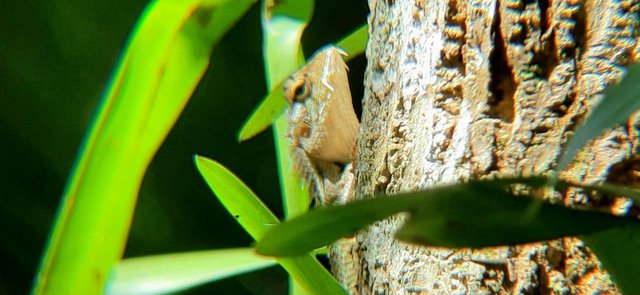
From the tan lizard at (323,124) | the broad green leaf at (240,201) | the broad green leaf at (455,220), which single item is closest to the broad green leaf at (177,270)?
the broad green leaf at (240,201)

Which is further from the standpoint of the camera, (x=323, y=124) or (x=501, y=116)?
(x=323, y=124)

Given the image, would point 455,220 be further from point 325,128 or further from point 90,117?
point 90,117

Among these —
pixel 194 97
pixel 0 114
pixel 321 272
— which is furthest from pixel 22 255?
pixel 321 272

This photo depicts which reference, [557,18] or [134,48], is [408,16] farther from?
[134,48]

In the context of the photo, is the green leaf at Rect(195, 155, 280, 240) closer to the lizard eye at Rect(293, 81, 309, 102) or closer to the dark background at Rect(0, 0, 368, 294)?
the lizard eye at Rect(293, 81, 309, 102)

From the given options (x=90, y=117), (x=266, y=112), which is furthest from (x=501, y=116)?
(x=90, y=117)

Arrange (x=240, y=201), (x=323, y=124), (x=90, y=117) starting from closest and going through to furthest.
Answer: (x=240, y=201) < (x=323, y=124) < (x=90, y=117)

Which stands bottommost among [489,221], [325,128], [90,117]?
[489,221]
